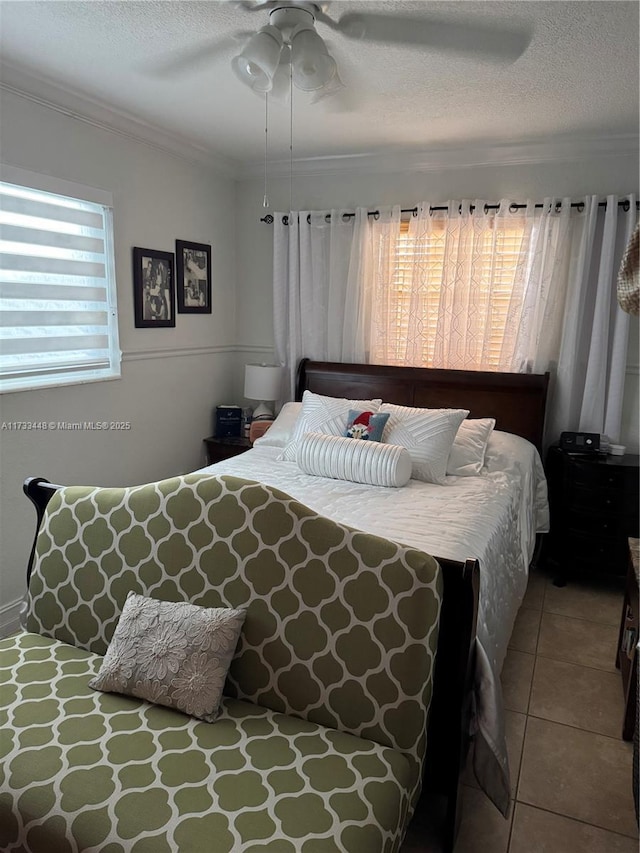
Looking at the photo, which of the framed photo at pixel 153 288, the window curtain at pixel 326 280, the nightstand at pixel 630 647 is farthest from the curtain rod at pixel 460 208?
the nightstand at pixel 630 647

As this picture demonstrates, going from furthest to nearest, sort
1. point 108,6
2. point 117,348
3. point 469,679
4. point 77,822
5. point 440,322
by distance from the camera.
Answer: point 440,322 → point 117,348 → point 108,6 → point 469,679 → point 77,822

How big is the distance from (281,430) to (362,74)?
1.98 m

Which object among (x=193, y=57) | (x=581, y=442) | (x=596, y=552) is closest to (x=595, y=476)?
(x=581, y=442)

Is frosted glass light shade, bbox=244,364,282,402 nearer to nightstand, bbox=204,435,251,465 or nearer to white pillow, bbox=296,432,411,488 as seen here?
nightstand, bbox=204,435,251,465

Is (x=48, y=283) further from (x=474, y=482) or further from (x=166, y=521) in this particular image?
(x=474, y=482)

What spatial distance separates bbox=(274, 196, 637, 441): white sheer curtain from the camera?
11.3ft

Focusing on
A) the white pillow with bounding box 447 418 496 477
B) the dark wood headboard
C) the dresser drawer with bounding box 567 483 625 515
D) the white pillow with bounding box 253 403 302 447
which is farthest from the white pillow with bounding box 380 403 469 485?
the dresser drawer with bounding box 567 483 625 515

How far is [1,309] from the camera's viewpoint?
2713mm

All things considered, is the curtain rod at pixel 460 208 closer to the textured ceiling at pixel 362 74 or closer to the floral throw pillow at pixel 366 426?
the textured ceiling at pixel 362 74

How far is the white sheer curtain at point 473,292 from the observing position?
11.3 feet

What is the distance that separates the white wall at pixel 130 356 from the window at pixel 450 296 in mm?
1275

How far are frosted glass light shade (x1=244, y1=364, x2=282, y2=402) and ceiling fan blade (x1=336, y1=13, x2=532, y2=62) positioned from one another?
228 centimetres

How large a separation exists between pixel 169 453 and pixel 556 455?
2466mm

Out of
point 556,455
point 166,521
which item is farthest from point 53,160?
point 556,455
